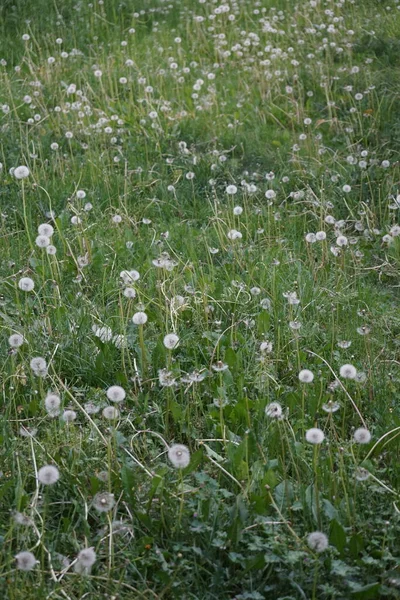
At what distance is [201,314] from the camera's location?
4020 mm

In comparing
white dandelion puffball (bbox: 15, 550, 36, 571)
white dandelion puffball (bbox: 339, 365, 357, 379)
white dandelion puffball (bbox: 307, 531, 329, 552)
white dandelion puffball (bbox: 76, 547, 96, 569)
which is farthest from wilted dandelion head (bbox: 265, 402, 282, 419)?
white dandelion puffball (bbox: 15, 550, 36, 571)

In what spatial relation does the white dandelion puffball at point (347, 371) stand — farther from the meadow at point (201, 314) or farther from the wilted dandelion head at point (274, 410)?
the wilted dandelion head at point (274, 410)

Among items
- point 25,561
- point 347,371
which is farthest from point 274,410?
point 25,561

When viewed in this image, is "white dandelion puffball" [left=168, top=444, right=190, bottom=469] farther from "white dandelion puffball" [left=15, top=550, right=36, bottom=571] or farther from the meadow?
"white dandelion puffball" [left=15, top=550, right=36, bottom=571]

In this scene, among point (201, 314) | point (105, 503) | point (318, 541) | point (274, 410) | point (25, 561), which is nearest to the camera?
point (25, 561)

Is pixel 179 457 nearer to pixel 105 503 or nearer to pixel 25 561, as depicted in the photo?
pixel 105 503

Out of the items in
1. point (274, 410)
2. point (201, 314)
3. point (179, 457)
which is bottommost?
point (201, 314)

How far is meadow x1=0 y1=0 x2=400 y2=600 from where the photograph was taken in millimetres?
2607

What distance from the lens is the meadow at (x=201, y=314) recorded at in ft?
8.55

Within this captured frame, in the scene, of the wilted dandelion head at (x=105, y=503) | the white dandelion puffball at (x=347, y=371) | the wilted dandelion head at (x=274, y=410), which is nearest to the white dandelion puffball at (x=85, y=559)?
the wilted dandelion head at (x=105, y=503)

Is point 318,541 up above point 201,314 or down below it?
above

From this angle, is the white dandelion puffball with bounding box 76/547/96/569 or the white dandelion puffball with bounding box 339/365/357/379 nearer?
the white dandelion puffball with bounding box 76/547/96/569

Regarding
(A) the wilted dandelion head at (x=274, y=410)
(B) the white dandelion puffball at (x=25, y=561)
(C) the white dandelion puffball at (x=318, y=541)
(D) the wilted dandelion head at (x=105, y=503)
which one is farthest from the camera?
(A) the wilted dandelion head at (x=274, y=410)

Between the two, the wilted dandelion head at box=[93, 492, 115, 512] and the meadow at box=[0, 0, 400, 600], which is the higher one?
the wilted dandelion head at box=[93, 492, 115, 512]
